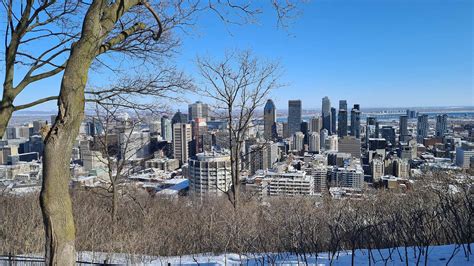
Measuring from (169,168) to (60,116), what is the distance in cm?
2215

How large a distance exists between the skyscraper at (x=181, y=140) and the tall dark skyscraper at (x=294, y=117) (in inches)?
886

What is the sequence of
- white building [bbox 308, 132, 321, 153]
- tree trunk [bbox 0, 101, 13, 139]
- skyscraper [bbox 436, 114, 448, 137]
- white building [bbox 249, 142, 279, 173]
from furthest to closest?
skyscraper [bbox 436, 114, 448, 137] < white building [bbox 308, 132, 321, 153] < white building [bbox 249, 142, 279, 173] < tree trunk [bbox 0, 101, 13, 139]

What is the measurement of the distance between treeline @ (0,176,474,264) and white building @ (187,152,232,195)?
1.49 meters

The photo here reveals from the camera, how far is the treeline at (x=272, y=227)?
4.10m

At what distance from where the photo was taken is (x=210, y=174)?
10734mm

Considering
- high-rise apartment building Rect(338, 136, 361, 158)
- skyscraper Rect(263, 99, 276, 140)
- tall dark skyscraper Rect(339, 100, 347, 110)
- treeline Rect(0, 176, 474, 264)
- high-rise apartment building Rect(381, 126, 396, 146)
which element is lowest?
high-rise apartment building Rect(338, 136, 361, 158)

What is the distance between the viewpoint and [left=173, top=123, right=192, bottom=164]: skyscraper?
966 inches

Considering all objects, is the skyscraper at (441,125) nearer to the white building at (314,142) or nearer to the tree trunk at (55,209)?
the white building at (314,142)

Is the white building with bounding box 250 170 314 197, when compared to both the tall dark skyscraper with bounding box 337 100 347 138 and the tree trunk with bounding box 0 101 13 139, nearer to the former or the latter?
the tree trunk with bounding box 0 101 13 139

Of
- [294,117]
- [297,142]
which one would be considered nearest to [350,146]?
[297,142]

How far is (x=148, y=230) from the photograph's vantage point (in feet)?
19.9

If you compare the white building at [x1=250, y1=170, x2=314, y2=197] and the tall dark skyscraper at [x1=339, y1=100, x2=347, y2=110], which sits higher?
the tall dark skyscraper at [x1=339, y1=100, x2=347, y2=110]

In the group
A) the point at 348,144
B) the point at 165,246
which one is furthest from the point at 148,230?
the point at 348,144

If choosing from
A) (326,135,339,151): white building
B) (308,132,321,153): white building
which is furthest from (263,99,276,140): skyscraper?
(326,135,339,151): white building
